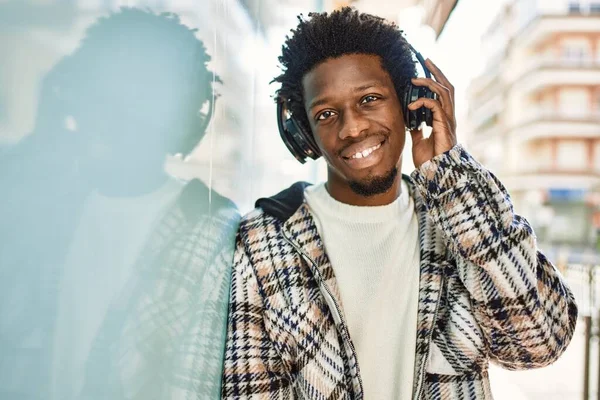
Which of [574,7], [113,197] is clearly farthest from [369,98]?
[574,7]

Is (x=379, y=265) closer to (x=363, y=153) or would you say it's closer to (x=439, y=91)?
(x=363, y=153)

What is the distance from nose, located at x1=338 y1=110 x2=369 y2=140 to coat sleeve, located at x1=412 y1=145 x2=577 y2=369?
22cm

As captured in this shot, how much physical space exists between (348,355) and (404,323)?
220 mm

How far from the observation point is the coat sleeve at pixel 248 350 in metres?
1.34

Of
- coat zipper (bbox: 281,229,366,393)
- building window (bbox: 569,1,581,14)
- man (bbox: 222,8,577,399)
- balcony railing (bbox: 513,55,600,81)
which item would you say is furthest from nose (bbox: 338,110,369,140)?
building window (bbox: 569,1,581,14)

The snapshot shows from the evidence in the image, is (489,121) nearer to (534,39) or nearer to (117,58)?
(534,39)

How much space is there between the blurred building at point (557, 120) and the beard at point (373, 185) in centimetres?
2784

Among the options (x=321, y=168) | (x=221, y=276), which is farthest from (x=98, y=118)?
(x=321, y=168)

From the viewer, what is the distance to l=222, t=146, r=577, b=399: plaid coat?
4.35 ft

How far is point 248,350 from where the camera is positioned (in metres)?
1.36

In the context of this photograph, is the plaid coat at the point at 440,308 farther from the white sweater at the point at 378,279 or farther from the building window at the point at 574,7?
the building window at the point at 574,7

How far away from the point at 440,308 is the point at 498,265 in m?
0.25

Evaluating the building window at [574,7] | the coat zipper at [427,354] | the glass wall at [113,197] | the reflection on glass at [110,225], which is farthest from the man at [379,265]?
the building window at [574,7]

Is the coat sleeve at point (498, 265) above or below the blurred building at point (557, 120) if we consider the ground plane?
below
